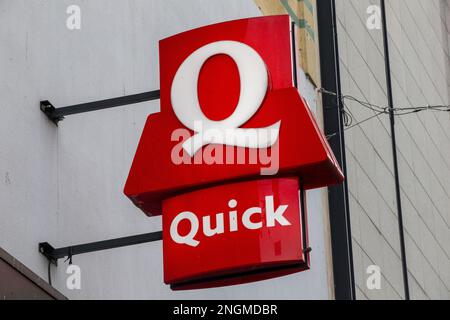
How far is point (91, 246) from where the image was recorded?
10.4 m

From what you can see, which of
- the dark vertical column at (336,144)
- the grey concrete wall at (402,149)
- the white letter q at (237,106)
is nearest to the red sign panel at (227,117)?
the white letter q at (237,106)

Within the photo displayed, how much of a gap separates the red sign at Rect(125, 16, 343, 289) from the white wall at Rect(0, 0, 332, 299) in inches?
39.1

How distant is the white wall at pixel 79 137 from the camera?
10539mm

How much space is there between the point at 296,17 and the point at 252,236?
11.1 meters

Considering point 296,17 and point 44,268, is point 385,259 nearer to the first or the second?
point 296,17

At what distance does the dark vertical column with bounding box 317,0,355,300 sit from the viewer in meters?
20.2

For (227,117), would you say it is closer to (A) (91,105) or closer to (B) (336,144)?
(A) (91,105)

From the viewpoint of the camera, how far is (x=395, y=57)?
26031 mm

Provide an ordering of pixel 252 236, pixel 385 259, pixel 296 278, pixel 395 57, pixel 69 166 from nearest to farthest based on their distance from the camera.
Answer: pixel 252 236, pixel 69 166, pixel 296 278, pixel 385 259, pixel 395 57

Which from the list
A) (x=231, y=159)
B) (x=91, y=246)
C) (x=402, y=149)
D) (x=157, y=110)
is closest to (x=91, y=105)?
(x=91, y=246)

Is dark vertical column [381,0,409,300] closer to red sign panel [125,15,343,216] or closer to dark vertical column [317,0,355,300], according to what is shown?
dark vertical column [317,0,355,300]

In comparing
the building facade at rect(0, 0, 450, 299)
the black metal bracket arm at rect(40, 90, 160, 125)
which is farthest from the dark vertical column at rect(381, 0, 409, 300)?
the black metal bracket arm at rect(40, 90, 160, 125)
